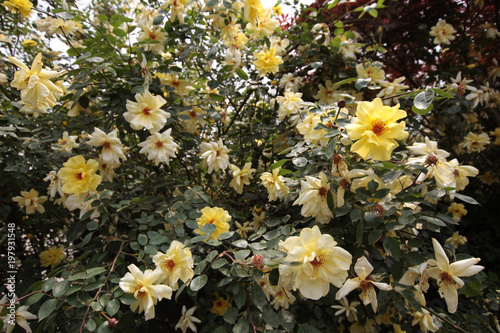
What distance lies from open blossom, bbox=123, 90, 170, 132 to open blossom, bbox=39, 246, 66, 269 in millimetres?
1095

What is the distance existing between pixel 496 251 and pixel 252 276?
253 cm

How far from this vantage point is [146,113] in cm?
122

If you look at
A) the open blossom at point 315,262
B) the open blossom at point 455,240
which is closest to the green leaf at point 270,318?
the open blossom at point 315,262

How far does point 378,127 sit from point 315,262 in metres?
0.45

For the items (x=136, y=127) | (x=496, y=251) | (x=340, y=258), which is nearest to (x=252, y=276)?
(x=340, y=258)

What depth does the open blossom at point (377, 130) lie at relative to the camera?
86 centimetres

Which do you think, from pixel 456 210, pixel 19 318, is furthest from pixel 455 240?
pixel 19 318

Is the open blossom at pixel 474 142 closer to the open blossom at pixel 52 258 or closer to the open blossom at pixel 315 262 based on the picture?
the open blossom at pixel 315 262

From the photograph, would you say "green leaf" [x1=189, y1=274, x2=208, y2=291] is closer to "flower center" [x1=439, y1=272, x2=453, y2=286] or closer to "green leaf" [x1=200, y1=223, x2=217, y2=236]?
"green leaf" [x1=200, y1=223, x2=217, y2=236]

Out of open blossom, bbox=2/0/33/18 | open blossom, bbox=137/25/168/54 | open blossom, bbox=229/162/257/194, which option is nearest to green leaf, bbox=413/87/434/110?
open blossom, bbox=229/162/257/194

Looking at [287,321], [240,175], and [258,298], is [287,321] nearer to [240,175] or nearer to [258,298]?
[258,298]

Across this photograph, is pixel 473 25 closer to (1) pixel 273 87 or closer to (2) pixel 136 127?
(1) pixel 273 87

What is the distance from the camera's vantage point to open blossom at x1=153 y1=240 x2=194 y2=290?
3.12 ft

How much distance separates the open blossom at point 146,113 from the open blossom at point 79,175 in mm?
235
